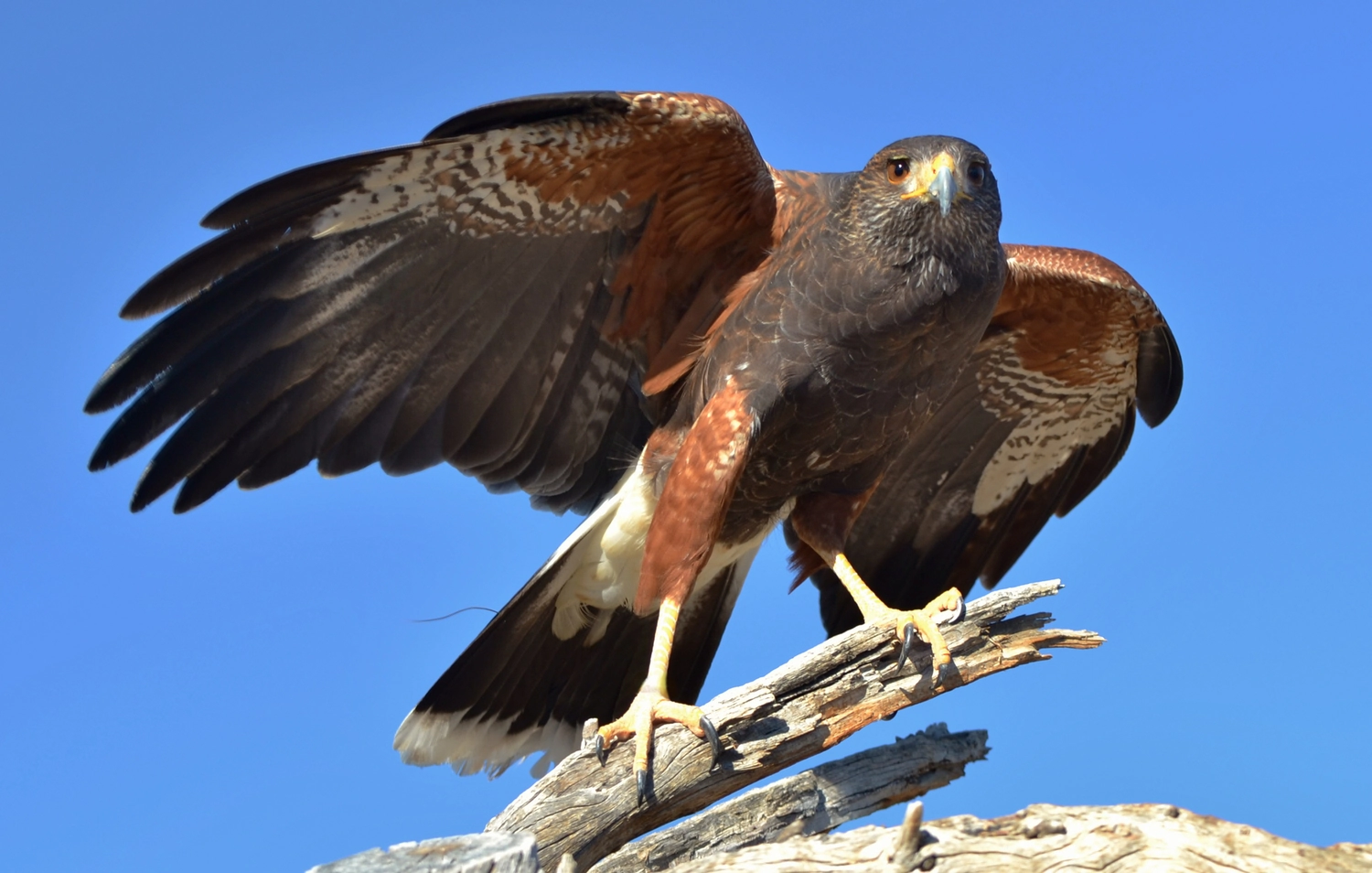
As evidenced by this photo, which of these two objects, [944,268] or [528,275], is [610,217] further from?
[944,268]

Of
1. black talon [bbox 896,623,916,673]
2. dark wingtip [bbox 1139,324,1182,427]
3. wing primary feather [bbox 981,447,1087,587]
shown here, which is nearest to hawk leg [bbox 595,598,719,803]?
black talon [bbox 896,623,916,673]

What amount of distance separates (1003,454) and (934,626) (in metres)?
2.24

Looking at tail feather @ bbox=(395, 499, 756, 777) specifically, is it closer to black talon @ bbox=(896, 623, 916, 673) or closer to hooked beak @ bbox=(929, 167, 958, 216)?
black talon @ bbox=(896, 623, 916, 673)

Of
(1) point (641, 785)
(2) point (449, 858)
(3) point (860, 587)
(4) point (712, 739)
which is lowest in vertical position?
(2) point (449, 858)

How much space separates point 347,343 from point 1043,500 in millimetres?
4044

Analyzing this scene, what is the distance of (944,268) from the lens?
4836mm

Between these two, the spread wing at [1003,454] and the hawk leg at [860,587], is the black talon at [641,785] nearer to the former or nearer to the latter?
the hawk leg at [860,587]

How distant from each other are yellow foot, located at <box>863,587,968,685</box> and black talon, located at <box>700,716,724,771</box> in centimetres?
87

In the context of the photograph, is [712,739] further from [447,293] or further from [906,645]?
[447,293]

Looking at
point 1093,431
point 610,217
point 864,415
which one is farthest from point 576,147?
point 1093,431

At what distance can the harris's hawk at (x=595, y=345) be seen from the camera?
15.3 feet

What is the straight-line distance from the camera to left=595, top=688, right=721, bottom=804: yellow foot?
176 inches

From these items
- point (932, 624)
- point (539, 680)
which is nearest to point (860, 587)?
point (932, 624)

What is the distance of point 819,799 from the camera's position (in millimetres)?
4949
